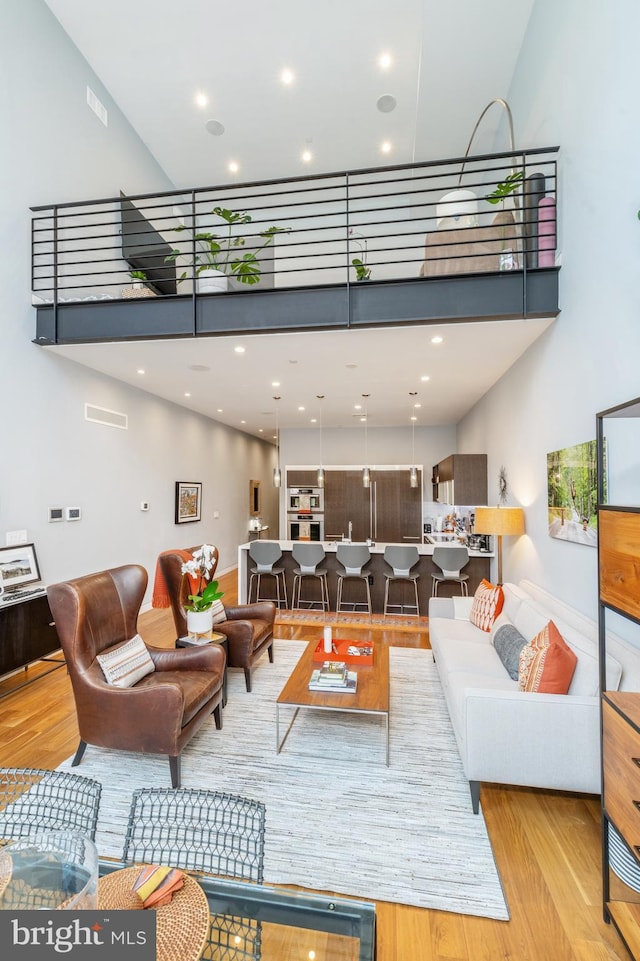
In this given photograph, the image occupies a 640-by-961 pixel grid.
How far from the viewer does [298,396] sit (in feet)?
21.7

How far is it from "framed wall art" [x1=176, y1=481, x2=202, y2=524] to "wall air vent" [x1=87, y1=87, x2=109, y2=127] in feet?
15.9

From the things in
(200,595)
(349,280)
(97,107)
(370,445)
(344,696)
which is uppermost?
(97,107)

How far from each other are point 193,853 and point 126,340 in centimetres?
403

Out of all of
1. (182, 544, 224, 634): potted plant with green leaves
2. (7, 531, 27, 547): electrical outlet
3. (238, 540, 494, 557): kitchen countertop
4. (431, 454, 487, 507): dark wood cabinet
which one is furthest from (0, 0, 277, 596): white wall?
(431, 454, 487, 507): dark wood cabinet

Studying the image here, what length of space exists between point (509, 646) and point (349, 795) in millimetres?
1488

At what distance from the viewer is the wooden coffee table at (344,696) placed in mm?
2637

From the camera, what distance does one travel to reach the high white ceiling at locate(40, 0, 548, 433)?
438cm

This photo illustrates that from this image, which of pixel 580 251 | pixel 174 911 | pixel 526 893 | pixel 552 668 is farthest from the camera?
pixel 580 251

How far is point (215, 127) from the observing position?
5.86m

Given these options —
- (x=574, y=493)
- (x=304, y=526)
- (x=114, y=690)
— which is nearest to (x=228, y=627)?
(x=114, y=690)

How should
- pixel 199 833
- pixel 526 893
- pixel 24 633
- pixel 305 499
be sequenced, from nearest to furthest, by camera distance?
pixel 199 833 → pixel 526 893 → pixel 24 633 → pixel 305 499

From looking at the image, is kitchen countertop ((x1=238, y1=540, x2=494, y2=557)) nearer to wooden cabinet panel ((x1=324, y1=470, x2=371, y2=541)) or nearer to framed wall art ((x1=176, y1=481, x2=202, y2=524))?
framed wall art ((x1=176, y1=481, x2=202, y2=524))

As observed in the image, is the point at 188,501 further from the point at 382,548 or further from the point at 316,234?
the point at 316,234

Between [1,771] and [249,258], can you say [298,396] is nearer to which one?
[249,258]
